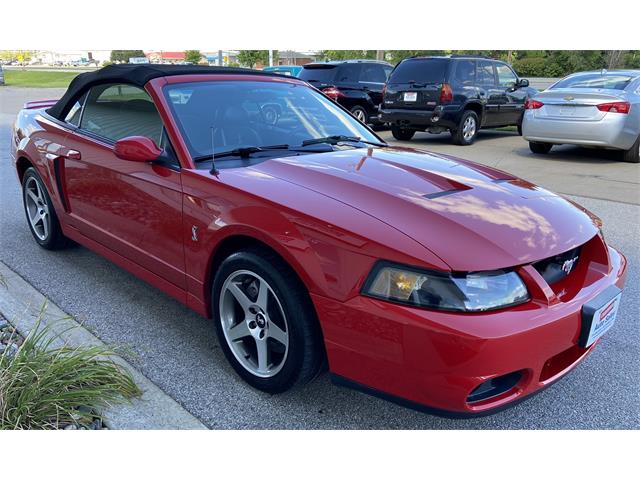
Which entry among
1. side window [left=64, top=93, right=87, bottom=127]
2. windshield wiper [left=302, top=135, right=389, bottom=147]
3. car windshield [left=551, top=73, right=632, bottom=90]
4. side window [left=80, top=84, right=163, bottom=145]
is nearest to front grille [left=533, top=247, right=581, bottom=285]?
windshield wiper [left=302, top=135, right=389, bottom=147]

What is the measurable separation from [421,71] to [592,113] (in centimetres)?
361

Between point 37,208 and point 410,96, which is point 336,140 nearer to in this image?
point 37,208

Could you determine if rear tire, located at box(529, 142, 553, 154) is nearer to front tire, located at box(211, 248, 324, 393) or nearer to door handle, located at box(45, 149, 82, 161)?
Answer: door handle, located at box(45, 149, 82, 161)

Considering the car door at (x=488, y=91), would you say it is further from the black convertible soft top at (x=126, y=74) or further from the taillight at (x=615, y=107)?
the black convertible soft top at (x=126, y=74)

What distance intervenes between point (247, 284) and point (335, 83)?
36.3 ft

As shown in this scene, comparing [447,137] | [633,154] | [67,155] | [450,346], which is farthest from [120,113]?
[447,137]

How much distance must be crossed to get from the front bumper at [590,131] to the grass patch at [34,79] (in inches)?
1033

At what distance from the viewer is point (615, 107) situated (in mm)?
8555

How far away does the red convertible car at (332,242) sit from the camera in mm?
2084

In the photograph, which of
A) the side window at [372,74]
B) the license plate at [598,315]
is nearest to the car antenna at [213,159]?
the license plate at [598,315]

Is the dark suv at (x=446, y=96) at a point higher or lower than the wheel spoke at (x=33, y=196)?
higher

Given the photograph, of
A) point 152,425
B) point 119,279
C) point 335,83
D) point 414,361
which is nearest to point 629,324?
point 414,361

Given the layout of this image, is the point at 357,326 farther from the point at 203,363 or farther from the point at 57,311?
the point at 57,311

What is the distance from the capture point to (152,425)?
7.96ft
